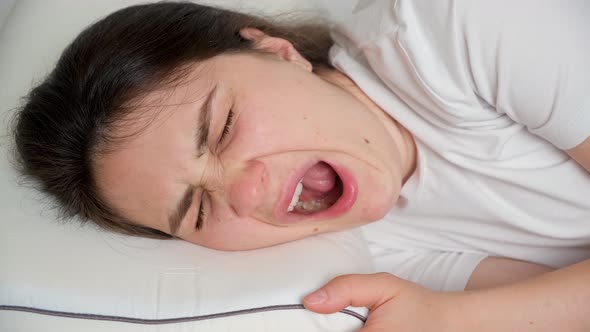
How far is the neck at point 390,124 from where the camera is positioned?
46.6 inches

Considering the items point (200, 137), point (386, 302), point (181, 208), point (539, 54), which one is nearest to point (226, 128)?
point (200, 137)

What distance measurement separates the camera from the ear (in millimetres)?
1148

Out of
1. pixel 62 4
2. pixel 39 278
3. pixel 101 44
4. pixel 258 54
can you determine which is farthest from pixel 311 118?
pixel 62 4

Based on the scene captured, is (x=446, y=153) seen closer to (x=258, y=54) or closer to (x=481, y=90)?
(x=481, y=90)

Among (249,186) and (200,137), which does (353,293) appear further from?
(200,137)

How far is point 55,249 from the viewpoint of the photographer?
104 centimetres

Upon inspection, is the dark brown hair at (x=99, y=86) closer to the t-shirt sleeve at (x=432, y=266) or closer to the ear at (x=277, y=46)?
the ear at (x=277, y=46)

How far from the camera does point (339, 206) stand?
42.1 inches

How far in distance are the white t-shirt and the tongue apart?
6.6 inches

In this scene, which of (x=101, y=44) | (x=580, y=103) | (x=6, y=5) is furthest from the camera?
(x=6, y=5)

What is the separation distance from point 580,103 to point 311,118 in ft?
1.41

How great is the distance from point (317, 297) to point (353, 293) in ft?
0.19

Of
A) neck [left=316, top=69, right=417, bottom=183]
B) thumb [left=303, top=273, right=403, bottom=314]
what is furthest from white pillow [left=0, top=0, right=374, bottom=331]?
neck [left=316, top=69, right=417, bottom=183]

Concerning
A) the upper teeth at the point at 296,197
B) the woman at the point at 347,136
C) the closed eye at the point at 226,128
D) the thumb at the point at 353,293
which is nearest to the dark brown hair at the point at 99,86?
the woman at the point at 347,136
